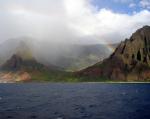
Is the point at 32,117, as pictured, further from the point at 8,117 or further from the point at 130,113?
the point at 130,113

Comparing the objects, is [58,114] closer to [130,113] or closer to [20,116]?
[20,116]

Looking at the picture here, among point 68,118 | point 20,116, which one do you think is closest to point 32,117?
point 20,116

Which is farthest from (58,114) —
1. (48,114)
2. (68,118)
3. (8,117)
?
(8,117)

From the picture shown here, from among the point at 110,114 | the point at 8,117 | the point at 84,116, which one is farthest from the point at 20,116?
the point at 110,114

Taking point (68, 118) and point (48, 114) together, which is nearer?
point (68, 118)

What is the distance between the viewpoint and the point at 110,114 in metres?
119

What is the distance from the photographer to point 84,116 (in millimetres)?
113375

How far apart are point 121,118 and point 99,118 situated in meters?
7.20

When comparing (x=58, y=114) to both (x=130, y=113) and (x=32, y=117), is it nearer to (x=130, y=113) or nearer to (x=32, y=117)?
(x=32, y=117)

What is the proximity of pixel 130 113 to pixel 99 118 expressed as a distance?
18.0 metres

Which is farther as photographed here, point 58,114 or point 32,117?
point 58,114

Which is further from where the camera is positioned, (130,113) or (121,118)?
(130,113)

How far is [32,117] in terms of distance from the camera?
10838 cm

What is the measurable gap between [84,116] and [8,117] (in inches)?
1004
